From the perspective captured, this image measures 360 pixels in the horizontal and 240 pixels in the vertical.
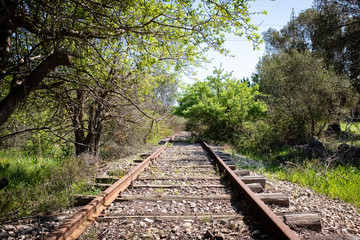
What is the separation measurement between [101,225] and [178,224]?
83 centimetres

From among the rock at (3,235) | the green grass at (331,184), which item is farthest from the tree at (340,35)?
the rock at (3,235)

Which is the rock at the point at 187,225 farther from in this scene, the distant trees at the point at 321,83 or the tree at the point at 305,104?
the tree at the point at 305,104

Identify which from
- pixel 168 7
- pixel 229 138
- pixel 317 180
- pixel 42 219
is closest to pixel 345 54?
pixel 229 138

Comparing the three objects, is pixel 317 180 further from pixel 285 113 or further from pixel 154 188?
pixel 285 113

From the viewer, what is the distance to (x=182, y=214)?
8.93 ft

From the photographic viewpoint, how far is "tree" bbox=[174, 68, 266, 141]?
1379 cm

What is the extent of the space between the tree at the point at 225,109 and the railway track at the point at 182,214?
10.0 meters

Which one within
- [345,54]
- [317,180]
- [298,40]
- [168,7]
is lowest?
[317,180]

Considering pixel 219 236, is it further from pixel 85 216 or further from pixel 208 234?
pixel 85 216

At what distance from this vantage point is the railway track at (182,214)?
2250mm

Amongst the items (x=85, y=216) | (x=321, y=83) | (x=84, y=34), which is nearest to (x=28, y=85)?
(x=84, y=34)

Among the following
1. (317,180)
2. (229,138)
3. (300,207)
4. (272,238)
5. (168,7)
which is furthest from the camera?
(229,138)

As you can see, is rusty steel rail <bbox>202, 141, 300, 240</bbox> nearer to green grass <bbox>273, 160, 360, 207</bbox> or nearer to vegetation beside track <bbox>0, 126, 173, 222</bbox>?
green grass <bbox>273, 160, 360, 207</bbox>

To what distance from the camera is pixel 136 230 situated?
7.84ft
